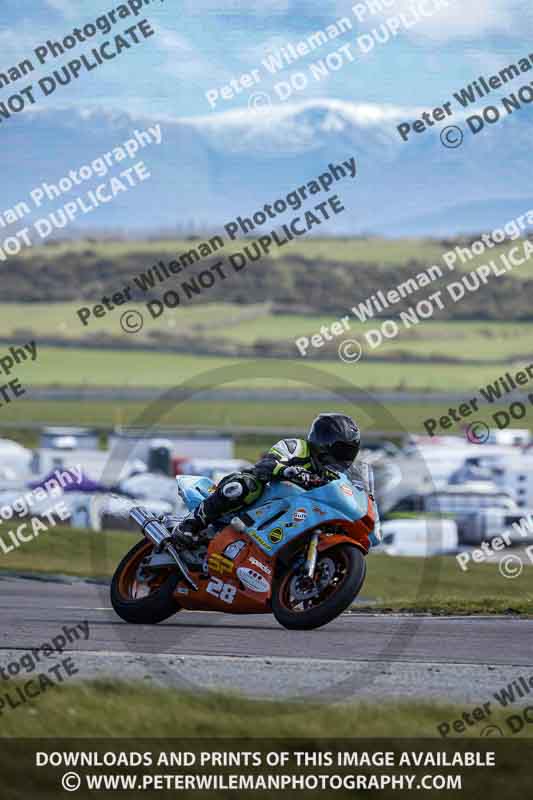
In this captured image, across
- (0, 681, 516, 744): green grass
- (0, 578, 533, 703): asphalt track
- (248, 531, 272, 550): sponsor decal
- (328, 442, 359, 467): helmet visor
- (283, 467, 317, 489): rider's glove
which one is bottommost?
(0, 578, 533, 703): asphalt track

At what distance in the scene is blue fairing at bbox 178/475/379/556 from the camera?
10.7 m

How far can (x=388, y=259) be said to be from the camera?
153 metres

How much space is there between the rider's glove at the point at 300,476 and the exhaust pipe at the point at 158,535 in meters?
1.15

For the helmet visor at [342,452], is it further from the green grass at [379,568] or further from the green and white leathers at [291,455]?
the green grass at [379,568]

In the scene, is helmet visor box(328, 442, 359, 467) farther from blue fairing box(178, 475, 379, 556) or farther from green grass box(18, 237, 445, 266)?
green grass box(18, 237, 445, 266)

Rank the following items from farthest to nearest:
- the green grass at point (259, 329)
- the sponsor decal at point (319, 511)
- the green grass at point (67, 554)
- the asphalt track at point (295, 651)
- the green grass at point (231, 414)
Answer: the green grass at point (259, 329), the green grass at point (231, 414), the green grass at point (67, 554), the sponsor decal at point (319, 511), the asphalt track at point (295, 651)

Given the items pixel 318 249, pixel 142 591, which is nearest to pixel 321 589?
pixel 142 591

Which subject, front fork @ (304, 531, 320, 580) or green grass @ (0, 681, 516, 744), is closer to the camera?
green grass @ (0, 681, 516, 744)

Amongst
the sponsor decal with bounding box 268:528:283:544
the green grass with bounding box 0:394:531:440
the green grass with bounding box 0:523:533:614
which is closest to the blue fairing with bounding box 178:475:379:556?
the sponsor decal with bounding box 268:528:283:544

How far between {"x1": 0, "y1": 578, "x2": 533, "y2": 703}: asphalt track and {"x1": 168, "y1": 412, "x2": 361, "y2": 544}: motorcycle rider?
44.6 inches

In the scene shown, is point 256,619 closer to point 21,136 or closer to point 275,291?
point 275,291

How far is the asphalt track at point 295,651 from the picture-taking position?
936cm

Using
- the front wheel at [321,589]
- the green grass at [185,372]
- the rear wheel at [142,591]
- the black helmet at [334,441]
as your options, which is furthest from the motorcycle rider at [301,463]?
the green grass at [185,372]

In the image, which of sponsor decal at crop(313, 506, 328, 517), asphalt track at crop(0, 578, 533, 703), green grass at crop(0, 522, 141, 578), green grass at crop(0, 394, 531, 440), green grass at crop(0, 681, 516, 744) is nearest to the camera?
green grass at crop(0, 681, 516, 744)
